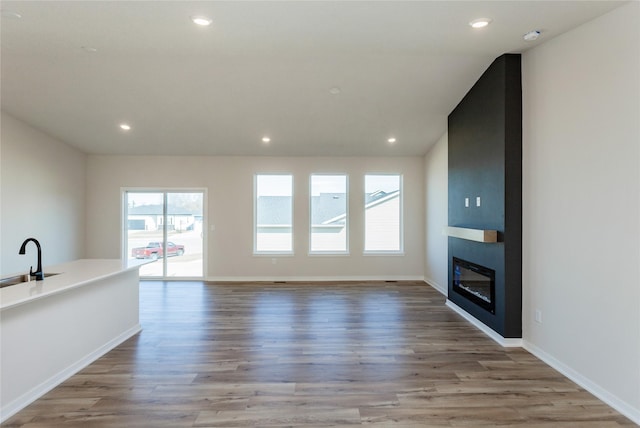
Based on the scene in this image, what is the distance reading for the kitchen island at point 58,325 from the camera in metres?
2.17

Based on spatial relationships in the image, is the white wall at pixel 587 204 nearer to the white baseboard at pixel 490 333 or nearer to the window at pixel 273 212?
the white baseboard at pixel 490 333

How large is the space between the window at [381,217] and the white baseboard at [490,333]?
7.53ft

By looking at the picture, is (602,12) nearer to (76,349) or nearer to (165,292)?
(76,349)

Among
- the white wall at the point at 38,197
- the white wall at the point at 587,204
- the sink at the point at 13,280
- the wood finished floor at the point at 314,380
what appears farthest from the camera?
the white wall at the point at 38,197

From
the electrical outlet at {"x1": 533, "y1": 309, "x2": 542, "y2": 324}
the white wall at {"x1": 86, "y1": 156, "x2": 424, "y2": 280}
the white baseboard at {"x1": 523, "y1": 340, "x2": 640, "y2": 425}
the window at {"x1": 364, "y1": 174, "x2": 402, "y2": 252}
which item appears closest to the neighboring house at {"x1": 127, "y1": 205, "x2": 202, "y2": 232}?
the white wall at {"x1": 86, "y1": 156, "x2": 424, "y2": 280}

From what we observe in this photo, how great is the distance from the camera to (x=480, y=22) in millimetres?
2623

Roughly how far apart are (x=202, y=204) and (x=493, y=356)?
5.74 meters

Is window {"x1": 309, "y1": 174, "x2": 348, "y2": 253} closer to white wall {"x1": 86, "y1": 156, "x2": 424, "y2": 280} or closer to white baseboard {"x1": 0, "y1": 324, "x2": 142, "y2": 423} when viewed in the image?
white wall {"x1": 86, "y1": 156, "x2": 424, "y2": 280}

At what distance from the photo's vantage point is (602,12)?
2.41 meters

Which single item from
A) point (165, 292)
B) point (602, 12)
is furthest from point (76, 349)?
point (602, 12)

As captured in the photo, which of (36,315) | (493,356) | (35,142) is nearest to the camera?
(36,315)

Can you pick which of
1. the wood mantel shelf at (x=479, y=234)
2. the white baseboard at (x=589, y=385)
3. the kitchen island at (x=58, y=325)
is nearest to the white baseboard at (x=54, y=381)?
the kitchen island at (x=58, y=325)

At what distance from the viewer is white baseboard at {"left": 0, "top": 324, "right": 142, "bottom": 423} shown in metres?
2.14

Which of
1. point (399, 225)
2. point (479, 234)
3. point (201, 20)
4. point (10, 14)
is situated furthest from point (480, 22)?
point (399, 225)
